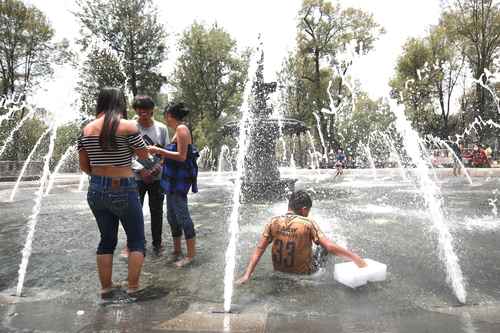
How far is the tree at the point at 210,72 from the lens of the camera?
38438mm

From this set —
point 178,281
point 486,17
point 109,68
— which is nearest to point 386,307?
point 178,281

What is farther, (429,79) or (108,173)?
(429,79)

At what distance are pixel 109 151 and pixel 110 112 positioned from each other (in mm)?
315

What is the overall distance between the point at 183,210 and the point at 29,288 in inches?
62.0

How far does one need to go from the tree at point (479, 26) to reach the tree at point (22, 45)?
31.9m

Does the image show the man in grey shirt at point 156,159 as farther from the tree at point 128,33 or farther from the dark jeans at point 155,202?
the tree at point 128,33

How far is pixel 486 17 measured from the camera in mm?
29734

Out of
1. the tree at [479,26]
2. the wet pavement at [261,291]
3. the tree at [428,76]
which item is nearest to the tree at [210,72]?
the tree at [428,76]

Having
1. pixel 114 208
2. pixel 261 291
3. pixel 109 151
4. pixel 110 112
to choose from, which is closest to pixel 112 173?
pixel 109 151

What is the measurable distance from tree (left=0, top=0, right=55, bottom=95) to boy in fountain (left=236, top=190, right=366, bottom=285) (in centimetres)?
3197

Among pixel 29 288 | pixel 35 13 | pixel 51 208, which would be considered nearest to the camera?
pixel 29 288

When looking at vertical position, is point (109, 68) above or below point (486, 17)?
below

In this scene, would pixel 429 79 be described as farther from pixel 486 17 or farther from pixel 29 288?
pixel 29 288

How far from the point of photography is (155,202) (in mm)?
4621
